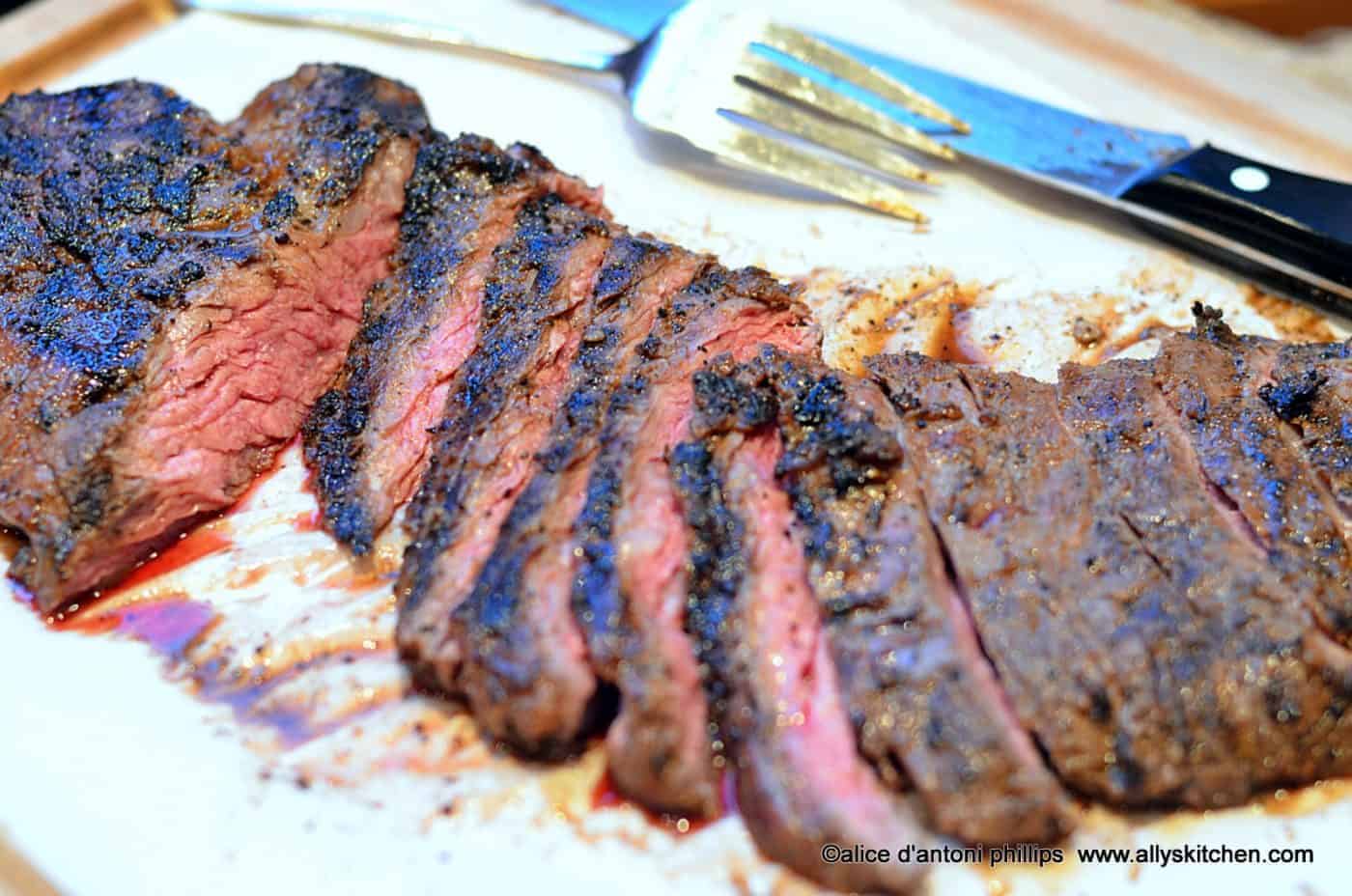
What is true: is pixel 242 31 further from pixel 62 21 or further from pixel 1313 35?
pixel 1313 35

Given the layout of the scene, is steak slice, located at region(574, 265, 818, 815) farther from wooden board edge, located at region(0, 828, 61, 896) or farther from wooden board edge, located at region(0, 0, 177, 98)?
wooden board edge, located at region(0, 0, 177, 98)

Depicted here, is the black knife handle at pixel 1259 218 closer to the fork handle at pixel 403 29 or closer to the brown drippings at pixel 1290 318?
the brown drippings at pixel 1290 318

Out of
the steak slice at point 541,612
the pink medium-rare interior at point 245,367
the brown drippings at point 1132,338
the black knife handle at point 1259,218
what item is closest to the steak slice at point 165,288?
the pink medium-rare interior at point 245,367

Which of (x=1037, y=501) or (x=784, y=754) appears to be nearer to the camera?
(x=784, y=754)

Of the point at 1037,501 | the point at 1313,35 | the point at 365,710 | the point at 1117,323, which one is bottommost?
the point at 365,710

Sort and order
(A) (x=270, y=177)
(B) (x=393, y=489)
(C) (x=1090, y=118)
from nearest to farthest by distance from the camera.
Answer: (B) (x=393, y=489) → (A) (x=270, y=177) → (C) (x=1090, y=118)

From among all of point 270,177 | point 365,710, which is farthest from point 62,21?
point 365,710
